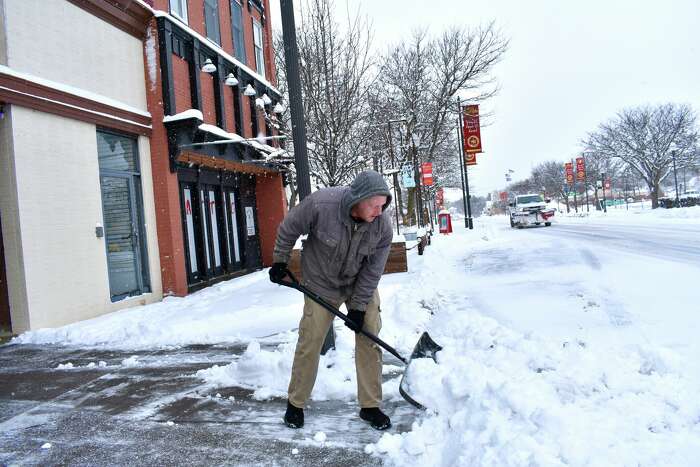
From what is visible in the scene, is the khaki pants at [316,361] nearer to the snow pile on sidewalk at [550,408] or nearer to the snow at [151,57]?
the snow pile on sidewalk at [550,408]

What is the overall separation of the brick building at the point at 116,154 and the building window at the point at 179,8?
5cm

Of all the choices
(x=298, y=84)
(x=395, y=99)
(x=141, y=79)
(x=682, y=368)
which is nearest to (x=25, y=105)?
(x=141, y=79)

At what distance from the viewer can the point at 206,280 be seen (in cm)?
1218

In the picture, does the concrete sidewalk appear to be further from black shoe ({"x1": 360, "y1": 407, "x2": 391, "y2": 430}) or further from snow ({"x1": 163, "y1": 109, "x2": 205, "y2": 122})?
snow ({"x1": 163, "y1": 109, "x2": 205, "y2": 122})

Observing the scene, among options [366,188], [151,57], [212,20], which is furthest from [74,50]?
[366,188]

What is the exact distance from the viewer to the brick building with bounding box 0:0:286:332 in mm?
7145

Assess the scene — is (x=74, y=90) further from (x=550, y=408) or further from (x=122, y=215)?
(x=550, y=408)

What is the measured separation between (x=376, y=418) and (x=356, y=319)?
66 cm

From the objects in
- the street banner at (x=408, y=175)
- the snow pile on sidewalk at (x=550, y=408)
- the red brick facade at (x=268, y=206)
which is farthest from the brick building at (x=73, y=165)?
the street banner at (x=408, y=175)

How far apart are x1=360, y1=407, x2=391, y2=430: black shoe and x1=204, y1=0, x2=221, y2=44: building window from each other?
455 inches

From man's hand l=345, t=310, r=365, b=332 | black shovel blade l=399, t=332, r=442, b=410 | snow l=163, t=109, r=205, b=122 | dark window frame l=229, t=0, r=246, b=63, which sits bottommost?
black shovel blade l=399, t=332, r=442, b=410

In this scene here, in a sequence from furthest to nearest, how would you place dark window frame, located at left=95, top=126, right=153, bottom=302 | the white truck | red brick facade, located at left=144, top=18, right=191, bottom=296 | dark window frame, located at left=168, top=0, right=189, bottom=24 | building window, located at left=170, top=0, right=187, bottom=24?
the white truck
building window, located at left=170, top=0, right=187, bottom=24
dark window frame, located at left=168, top=0, right=189, bottom=24
red brick facade, located at left=144, top=18, right=191, bottom=296
dark window frame, located at left=95, top=126, right=153, bottom=302

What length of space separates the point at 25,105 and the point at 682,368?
8157 millimetres

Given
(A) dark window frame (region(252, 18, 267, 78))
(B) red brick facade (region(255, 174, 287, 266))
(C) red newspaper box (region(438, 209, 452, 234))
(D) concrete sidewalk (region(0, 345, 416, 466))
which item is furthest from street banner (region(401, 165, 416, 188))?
(D) concrete sidewalk (region(0, 345, 416, 466))
